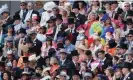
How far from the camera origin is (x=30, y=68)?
2722 cm

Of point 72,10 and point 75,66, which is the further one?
point 72,10

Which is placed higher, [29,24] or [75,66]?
[29,24]

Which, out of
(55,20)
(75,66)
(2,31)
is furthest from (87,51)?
(2,31)

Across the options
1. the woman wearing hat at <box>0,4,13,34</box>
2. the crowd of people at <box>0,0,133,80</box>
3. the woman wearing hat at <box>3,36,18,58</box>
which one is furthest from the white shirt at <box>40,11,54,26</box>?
the woman wearing hat at <box>0,4,13,34</box>

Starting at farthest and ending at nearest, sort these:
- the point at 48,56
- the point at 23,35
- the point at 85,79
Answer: the point at 23,35 → the point at 48,56 → the point at 85,79

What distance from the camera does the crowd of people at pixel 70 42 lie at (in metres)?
25.5

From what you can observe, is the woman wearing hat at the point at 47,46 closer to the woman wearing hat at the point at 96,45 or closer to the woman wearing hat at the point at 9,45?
the woman wearing hat at the point at 9,45

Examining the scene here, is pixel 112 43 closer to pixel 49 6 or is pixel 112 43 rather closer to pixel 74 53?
pixel 74 53

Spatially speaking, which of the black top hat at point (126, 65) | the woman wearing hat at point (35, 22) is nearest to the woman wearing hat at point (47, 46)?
the woman wearing hat at point (35, 22)

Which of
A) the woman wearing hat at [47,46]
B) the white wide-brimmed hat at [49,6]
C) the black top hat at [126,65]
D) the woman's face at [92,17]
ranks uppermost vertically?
the white wide-brimmed hat at [49,6]

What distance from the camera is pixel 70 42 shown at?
27.2 m

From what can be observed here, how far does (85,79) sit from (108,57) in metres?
0.90

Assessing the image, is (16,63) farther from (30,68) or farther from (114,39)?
(114,39)

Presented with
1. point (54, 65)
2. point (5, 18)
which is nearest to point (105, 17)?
point (54, 65)
